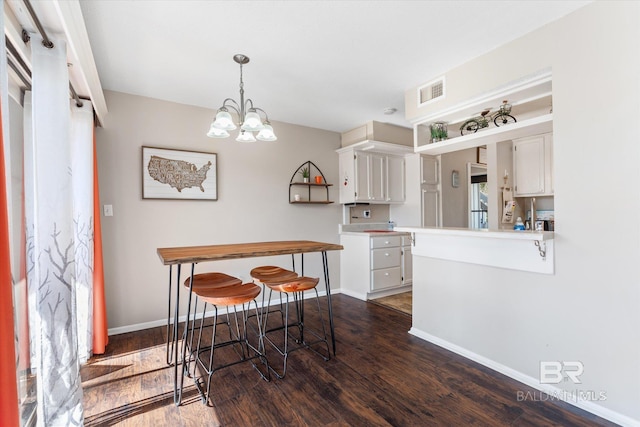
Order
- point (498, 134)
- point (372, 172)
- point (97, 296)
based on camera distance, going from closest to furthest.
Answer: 1. point (498, 134)
2. point (97, 296)
3. point (372, 172)

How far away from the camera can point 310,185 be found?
425 centimetres

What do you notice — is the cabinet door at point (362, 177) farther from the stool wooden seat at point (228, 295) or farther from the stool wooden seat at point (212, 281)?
the stool wooden seat at point (228, 295)

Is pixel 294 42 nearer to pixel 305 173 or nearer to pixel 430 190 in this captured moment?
pixel 305 173

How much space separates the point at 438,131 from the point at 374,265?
1.96 metres

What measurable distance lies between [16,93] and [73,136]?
73 cm

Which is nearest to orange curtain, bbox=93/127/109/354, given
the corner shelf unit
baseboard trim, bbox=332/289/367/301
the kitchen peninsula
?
the corner shelf unit

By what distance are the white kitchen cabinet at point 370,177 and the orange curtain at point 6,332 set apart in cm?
373

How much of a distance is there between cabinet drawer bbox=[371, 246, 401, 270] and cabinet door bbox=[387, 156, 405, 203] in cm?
83

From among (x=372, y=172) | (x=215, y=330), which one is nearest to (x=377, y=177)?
(x=372, y=172)

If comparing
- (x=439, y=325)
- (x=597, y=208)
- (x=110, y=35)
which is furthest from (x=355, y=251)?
(x=110, y=35)

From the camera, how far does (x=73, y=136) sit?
2.41 metres

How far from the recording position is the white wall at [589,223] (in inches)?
65.1

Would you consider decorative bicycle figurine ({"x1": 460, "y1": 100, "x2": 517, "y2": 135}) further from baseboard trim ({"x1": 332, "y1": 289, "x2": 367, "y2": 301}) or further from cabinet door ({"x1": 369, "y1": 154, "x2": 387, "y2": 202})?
baseboard trim ({"x1": 332, "y1": 289, "x2": 367, "y2": 301})

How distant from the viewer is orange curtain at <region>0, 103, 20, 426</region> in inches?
31.4
